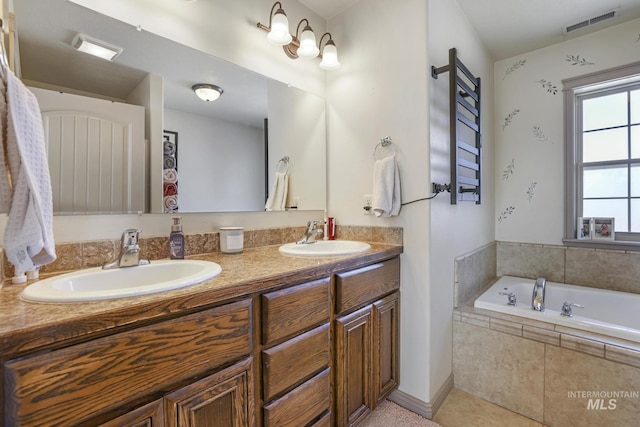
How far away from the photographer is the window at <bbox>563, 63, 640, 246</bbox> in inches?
86.4

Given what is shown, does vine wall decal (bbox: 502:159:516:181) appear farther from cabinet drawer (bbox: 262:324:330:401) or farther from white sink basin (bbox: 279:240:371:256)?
cabinet drawer (bbox: 262:324:330:401)

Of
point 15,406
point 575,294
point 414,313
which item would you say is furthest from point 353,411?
point 575,294

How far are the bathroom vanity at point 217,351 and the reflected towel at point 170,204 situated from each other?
254 mm

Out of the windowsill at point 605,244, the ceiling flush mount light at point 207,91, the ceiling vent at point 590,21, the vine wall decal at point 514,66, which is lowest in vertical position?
the windowsill at point 605,244

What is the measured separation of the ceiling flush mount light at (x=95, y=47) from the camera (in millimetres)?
1094

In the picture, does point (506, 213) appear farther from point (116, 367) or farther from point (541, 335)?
point (116, 367)

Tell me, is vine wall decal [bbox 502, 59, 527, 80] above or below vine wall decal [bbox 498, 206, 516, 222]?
above

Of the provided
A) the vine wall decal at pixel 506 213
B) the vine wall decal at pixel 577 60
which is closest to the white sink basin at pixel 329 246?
the vine wall decal at pixel 506 213

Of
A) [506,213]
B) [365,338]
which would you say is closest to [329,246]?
[365,338]

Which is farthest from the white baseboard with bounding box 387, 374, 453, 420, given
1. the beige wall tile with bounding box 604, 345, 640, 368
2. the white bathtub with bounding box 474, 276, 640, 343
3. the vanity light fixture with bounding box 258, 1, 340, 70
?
the vanity light fixture with bounding box 258, 1, 340, 70

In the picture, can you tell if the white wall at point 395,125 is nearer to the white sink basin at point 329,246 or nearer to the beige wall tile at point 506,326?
the white sink basin at point 329,246

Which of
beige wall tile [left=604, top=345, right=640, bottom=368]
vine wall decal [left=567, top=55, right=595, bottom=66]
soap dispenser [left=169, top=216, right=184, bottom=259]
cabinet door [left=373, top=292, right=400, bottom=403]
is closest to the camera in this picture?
soap dispenser [left=169, top=216, right=184, bottom=259]

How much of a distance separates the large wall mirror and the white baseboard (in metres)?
1.28

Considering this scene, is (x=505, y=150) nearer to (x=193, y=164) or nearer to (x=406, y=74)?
(x=406, y=74)
